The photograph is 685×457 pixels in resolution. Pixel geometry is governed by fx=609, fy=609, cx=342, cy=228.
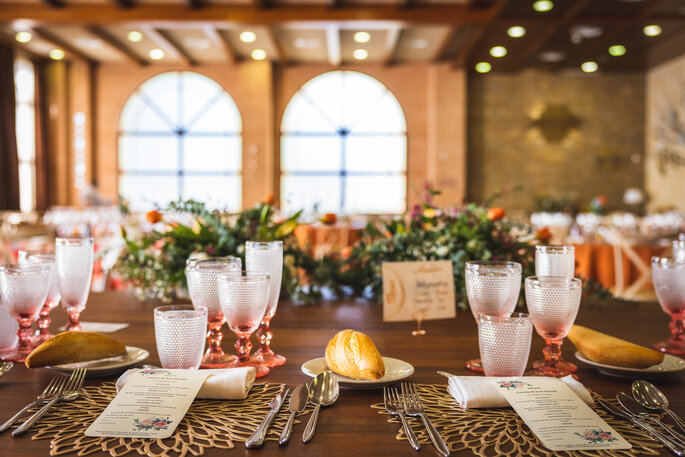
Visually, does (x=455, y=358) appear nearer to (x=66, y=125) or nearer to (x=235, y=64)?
(x=235, y=64)

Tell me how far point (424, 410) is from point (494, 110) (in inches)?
426

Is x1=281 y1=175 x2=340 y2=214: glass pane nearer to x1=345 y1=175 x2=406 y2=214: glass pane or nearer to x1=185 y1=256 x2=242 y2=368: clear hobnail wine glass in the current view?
x1=345 y1=175 x2=406 y2=214: glass pane

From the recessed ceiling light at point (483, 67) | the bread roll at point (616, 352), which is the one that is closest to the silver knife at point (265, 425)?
the bread roll at point (616, 352)

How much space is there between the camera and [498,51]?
9.64m

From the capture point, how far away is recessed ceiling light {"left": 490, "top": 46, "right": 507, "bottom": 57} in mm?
9442

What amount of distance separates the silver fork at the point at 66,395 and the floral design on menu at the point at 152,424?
14 cm

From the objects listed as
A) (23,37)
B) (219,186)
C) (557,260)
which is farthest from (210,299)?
(219,186)

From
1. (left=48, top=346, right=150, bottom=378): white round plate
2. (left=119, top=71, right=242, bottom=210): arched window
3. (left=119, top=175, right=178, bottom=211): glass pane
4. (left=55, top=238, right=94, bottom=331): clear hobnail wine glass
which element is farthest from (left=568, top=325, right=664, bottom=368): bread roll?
(left=119, top=175, right=178, bottom=211): glass pane

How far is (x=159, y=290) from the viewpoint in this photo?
1.91 m

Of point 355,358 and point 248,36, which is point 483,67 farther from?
point 355,358

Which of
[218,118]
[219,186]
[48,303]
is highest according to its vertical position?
[218,118]

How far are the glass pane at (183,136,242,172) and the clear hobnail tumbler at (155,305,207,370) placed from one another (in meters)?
10.7

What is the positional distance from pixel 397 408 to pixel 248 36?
9329mm

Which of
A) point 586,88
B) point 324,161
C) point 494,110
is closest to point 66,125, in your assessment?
point 324,161
